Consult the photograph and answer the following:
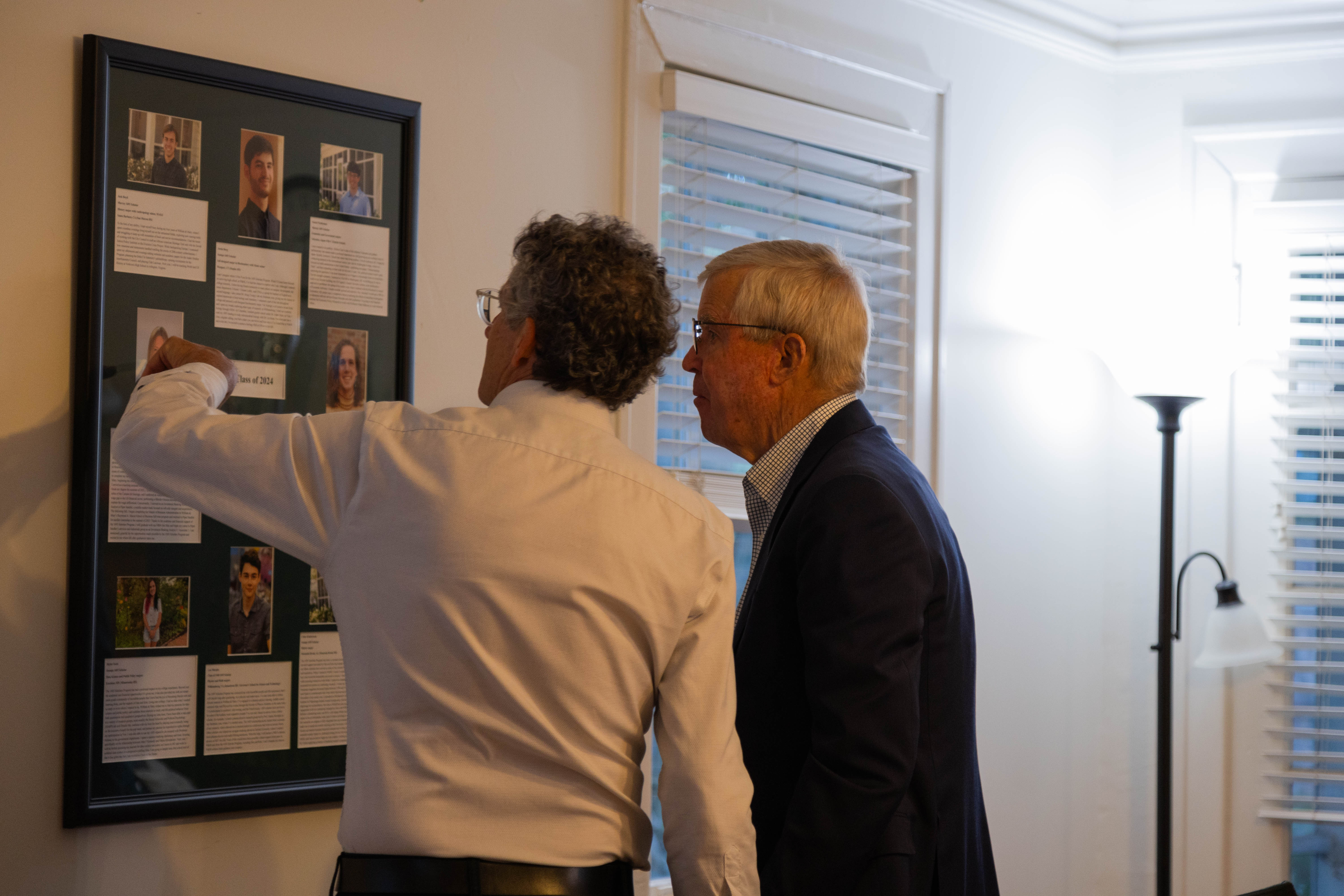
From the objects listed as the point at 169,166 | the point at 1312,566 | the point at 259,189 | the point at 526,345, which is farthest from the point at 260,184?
the point at 1312,566

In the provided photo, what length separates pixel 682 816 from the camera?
1280 mm

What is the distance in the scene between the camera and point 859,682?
4.39 ft

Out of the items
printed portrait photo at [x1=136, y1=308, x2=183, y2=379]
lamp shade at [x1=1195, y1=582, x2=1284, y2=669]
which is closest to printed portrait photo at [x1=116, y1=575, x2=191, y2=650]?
printed portrait photo at [x1=136, y1=308, x2=183, y2=379]

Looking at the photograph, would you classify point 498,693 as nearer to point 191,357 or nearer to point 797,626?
point 797,626

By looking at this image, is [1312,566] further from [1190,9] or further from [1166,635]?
[1190,9]

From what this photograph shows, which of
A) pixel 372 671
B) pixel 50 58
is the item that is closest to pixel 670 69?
pixel 50 58

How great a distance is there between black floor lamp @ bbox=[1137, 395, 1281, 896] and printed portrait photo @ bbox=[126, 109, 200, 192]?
2.31 metres

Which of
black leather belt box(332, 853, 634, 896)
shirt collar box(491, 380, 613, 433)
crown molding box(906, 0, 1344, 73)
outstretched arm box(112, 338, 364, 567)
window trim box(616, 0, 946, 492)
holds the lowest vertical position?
black leather belt box(332, 853, 634, 896)

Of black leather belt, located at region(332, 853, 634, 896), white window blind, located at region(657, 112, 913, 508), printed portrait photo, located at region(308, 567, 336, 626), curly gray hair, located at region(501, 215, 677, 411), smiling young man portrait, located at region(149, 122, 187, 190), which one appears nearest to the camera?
black leather belt, located at region(332, 853, 634, 896)

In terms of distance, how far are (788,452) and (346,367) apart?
2.59ft

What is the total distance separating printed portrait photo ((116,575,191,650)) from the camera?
164cm

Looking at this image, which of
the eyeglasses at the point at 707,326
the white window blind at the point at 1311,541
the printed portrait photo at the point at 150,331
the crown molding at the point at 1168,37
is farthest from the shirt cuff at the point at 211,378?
the white window blind at the point at 1311,541

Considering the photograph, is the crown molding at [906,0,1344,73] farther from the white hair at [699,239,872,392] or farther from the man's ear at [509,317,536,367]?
the man's ear at [509,317,536,367]

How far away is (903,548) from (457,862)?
65cm
